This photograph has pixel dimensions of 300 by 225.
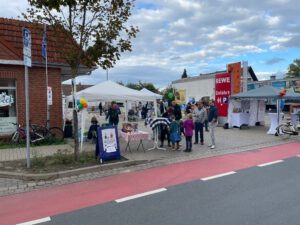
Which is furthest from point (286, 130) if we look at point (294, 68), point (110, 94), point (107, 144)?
point (294, 68)

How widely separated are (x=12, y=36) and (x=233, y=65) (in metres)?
13.0

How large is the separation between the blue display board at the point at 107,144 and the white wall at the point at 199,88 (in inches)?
994

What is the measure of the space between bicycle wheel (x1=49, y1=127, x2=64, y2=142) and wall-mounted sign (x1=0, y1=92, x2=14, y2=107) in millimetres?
1907

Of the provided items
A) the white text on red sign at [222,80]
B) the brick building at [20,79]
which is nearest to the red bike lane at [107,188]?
the brick building at [20,79]

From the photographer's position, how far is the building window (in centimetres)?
1247

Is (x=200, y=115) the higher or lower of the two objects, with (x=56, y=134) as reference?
higher

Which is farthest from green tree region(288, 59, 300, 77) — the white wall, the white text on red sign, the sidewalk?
the sidewalk

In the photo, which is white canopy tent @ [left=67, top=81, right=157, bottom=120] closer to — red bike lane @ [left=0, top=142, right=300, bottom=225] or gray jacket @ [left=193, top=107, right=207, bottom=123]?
gray jacket @ [left=193, top=107, right=207, bottom=123]

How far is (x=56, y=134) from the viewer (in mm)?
13289

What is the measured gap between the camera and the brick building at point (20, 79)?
40.5 ft

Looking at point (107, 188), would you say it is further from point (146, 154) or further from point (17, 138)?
point (17, 138)

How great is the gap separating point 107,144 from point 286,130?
9.58m

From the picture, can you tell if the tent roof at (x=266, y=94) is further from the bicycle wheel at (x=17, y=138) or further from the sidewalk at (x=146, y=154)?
the bicycle wheel at (x=17, y=138)

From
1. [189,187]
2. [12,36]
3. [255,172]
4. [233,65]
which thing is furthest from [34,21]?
[233,65]
